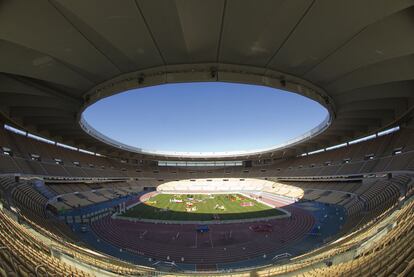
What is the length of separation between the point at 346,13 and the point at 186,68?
6516 mm

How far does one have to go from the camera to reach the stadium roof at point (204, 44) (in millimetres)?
6828

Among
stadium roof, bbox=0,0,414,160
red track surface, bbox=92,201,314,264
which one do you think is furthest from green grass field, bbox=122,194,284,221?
stadium roof, bbox=0,0,414,160

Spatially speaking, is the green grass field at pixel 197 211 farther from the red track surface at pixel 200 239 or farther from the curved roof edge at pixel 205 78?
the curved roof edge at pixel 205 78

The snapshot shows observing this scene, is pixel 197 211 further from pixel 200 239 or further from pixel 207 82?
pixel 207 82

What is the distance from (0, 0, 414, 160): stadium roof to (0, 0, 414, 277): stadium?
0.06 metres

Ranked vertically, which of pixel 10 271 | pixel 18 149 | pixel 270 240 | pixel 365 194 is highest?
pixel 18 149

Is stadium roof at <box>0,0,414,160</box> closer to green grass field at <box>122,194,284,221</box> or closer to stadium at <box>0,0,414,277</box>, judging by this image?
stadium at <box>0,0,414,277</box>

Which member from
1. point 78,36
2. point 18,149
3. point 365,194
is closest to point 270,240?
point 365,194

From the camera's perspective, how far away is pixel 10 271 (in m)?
4.08

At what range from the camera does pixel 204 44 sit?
28.8ft

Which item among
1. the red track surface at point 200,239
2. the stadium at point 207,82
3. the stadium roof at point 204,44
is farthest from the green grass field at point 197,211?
the stadium roof at point 204,44

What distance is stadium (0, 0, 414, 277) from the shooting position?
22.5 feet

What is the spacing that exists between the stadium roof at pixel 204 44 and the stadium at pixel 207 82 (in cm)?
6

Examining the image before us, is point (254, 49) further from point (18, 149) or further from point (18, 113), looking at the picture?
point (18, 149)
